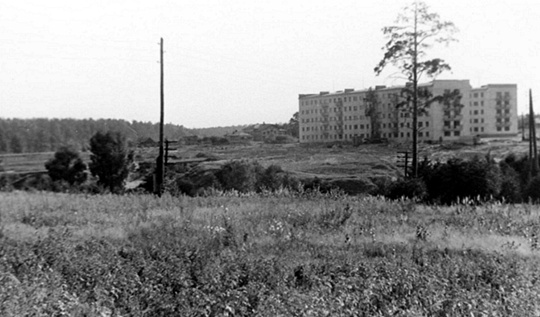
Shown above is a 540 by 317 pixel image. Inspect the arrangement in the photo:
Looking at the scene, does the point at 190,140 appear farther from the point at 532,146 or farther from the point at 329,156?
the point at 532,146

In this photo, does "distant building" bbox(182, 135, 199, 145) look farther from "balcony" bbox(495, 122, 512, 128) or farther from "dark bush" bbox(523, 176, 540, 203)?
"balcony" bbox(495, 122, 512, 128)

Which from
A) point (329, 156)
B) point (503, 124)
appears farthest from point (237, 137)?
point (503, 124)

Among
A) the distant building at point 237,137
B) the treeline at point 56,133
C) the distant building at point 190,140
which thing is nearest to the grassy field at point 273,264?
the treeline at point 56,133

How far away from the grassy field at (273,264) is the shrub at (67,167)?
447 inches

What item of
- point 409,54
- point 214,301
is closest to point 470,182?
point 409,54

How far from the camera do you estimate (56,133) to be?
2612 cm

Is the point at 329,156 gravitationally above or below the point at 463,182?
above

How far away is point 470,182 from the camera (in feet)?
74.7

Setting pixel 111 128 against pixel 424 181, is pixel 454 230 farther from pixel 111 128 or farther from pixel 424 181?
pixel 111 128

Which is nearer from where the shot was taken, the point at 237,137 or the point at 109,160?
the point at 109,160

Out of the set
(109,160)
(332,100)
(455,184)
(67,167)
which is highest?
(332,100)

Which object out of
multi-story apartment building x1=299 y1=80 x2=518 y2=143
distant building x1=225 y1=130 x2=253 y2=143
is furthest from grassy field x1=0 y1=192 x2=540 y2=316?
multi-story apartment building x1=299 y1=80 x2=518 y2=143

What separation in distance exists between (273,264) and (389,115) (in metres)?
52.6

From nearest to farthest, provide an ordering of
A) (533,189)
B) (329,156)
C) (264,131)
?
(533,189), (329,156), (264,131)
